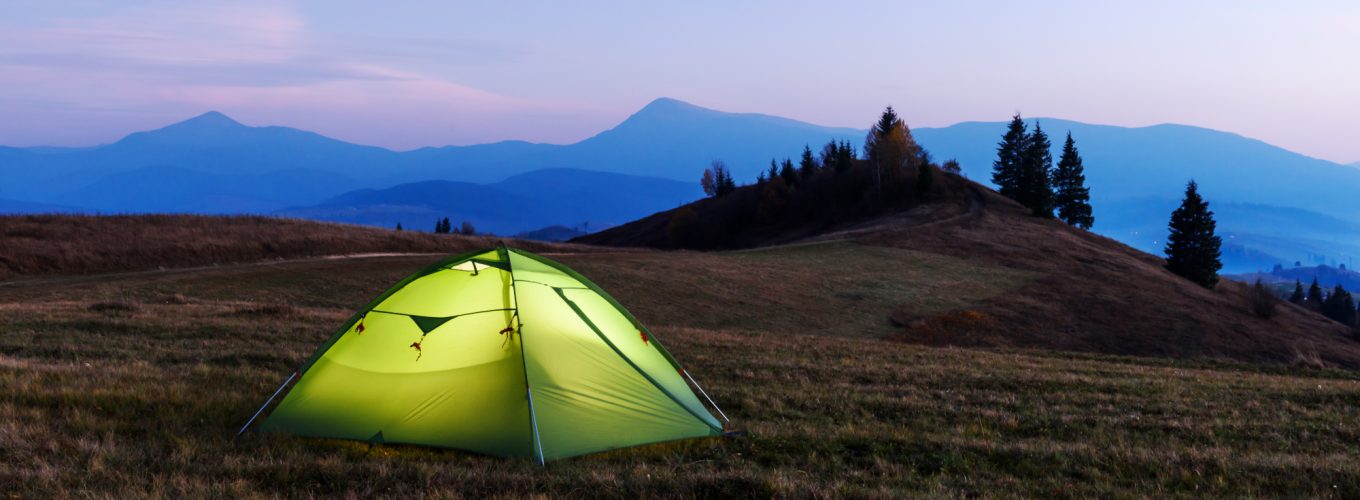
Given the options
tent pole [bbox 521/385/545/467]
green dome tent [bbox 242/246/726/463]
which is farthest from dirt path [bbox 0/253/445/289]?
tent pole [bbox 521/385/545/467]

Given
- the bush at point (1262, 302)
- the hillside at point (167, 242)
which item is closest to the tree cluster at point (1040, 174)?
the bush at point (1262, 302)

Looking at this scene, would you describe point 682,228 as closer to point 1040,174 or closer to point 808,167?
point 808,167

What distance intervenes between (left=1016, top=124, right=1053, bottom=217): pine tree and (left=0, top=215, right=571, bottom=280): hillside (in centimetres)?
6404

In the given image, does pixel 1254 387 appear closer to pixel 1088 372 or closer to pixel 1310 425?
pixel 1088 372

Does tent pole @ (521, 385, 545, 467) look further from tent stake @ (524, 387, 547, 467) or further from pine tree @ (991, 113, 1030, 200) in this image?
pine tree @ (991, 113, 1030, 200)

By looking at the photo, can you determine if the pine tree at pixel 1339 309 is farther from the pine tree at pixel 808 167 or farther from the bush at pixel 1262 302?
the bush at pixel 1262 302

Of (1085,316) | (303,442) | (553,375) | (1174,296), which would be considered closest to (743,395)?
(553,375)

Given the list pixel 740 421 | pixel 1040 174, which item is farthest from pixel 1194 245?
pixel 740 421

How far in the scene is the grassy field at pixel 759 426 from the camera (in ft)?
25.1

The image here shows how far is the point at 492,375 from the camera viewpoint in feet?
32.1

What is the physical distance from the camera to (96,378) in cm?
1142

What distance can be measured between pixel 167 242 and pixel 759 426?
4091 cm

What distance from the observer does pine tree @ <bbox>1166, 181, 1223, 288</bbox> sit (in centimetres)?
7650

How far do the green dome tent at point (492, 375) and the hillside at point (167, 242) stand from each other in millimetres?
33967
